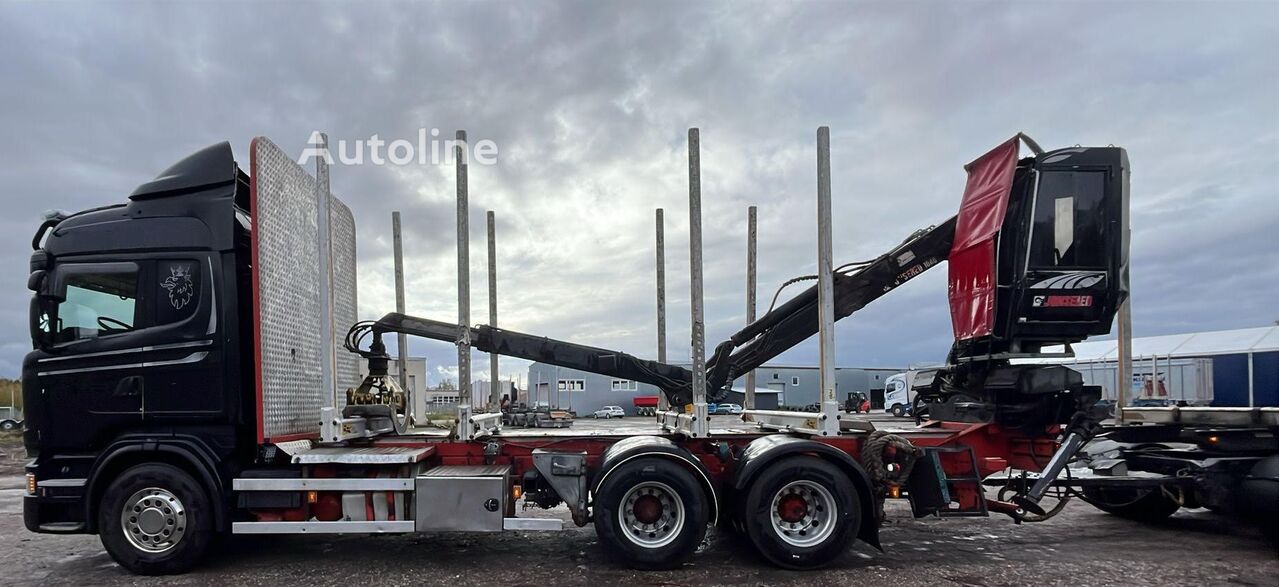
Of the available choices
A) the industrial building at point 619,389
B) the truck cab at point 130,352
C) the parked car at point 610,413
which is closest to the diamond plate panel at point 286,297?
the truck cab at point 130,352

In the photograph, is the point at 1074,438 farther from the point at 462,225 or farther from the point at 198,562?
the point at 198,562

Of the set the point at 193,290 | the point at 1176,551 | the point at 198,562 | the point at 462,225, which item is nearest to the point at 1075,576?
the point at 1176,551

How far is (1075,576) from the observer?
22.6 ft

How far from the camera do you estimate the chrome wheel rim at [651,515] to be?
23.2ft

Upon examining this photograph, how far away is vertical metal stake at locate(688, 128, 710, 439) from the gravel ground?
1.61 meters

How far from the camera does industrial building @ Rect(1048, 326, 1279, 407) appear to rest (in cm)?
2481

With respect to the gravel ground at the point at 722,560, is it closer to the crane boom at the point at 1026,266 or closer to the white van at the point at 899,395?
the crane boom at the point at 1026,266

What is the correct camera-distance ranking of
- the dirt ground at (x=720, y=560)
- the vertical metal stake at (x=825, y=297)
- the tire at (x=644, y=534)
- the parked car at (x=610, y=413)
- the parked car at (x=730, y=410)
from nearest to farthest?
the dirt ground at (x=720, y=560) < the tire at (x=644, y=534) < the vertical metal stake at (x=825, y=297) < the parked car at (x=730, y=410) < the parked car at (x=610, y=413)

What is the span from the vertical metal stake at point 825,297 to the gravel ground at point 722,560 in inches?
58.3

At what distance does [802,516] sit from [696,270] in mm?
2659

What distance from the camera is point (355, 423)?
7.86m

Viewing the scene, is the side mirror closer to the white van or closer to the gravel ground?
the gravel ground

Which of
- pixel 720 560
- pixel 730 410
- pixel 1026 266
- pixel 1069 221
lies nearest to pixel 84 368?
pixel 720 560

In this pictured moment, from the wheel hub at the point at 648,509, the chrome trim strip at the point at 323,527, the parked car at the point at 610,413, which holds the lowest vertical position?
the parked car at the point at 610,413
